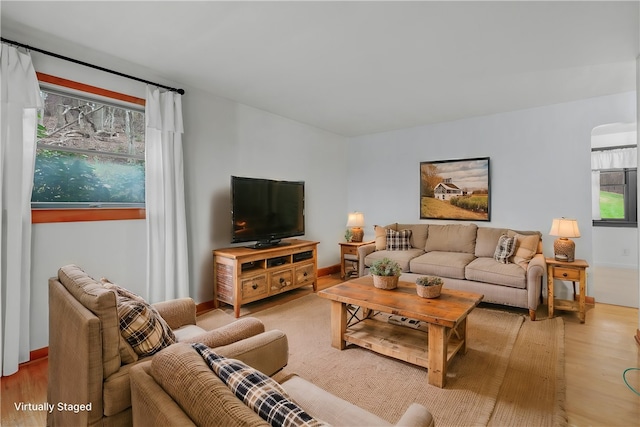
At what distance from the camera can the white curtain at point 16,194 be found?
221cm

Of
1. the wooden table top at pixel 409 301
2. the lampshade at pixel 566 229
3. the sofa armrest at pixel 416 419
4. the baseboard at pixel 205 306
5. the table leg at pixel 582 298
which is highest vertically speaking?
the lampshade at pixel 566 229

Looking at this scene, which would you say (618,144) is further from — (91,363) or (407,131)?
(91,363)

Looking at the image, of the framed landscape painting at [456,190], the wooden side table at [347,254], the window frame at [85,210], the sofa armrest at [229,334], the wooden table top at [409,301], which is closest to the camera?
the sofa armrest at [229,334]

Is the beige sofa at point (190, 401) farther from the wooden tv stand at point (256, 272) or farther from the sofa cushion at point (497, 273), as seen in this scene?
the sofa cushion at point (497, 273)

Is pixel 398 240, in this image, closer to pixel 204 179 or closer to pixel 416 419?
pixel 204 179

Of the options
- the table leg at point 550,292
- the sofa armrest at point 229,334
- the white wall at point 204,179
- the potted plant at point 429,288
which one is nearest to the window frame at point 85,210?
the white wall at point 204,179

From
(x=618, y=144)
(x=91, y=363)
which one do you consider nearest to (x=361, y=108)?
(x=91, y=363)

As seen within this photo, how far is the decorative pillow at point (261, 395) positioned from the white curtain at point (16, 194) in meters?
2.27

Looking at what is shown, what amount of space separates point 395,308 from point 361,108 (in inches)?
113

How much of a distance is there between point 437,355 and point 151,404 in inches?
72.3

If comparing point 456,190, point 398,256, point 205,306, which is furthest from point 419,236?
point 205,306

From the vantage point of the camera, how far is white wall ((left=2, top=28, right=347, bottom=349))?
2.50 meters

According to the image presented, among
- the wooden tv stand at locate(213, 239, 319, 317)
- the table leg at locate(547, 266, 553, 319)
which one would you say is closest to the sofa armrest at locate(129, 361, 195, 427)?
the wooden tv stand at locate(213, 239, 319, 317)

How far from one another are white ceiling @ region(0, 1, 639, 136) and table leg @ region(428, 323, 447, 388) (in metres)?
2.19
